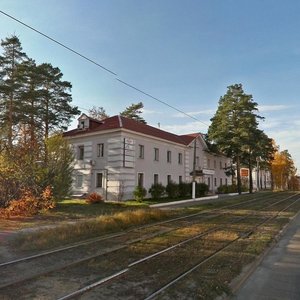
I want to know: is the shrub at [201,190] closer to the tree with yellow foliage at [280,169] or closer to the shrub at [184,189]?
the shrub at [184,189]

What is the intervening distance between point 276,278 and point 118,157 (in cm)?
2373

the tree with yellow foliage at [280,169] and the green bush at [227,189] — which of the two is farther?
the tree with yellow foliage at [280,169]

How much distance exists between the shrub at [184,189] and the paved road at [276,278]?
25.3 m

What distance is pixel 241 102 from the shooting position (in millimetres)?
47812

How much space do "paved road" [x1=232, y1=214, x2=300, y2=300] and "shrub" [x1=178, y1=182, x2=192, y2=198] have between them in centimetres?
2526

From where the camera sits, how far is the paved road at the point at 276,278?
6.00 metres

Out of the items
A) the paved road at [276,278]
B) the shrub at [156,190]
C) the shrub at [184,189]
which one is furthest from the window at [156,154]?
the paved road at [276,278]

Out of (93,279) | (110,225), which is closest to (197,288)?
(93,279)

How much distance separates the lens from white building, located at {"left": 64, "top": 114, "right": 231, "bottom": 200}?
30.1 metres

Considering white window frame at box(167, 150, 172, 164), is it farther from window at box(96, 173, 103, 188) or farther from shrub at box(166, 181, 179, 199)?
window at box(96, 173, 103, 188)

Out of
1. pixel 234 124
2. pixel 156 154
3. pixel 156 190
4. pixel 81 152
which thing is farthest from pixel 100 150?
pixel 234 124

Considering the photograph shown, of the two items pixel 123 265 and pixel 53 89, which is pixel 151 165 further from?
pixel 123 265

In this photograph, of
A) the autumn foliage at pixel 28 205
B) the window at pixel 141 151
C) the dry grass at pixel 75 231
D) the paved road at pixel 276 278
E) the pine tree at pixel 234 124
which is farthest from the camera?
the pine tree at pixel 234 124

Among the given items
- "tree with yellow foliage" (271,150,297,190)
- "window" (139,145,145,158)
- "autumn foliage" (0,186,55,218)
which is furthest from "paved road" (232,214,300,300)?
"tree with yellow foliage" (271,150,297,190)
